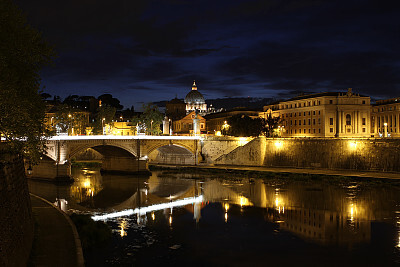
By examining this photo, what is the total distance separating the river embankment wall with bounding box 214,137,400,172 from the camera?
47.4 meters

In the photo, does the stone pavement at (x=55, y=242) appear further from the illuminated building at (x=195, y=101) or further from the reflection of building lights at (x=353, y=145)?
the illuminated building at (x=195, y=101)

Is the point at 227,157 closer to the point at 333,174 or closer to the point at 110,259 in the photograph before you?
the point at 333,174

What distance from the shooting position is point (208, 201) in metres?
34.1

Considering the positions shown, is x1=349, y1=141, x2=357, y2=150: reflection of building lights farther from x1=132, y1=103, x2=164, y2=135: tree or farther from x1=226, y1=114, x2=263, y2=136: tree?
x1=132, y1=103, x2=164, y2=135: tree

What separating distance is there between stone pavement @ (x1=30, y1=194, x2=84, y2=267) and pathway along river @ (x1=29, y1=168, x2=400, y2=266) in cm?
141

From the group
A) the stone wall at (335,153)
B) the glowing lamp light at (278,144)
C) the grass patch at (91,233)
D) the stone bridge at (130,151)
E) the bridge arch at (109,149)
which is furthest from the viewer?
the glowing lamp light at (278,144)

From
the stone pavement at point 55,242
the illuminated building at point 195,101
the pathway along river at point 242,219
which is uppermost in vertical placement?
the illuminated building at point 195,101

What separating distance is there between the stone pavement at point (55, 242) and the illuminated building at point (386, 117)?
7241cm

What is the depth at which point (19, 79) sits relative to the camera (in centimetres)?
1850

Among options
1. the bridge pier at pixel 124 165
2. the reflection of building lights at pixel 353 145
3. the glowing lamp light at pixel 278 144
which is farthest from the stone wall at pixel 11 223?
the glowing lamp light at pixel 278 144

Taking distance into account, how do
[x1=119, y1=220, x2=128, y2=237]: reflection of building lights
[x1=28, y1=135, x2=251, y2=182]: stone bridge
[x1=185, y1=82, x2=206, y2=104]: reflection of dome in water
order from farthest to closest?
[x1=185, y1=82, x2=206, y2=104]: reflection of dome in water → [x1=28, y1=135, x2=251, y2=182]: stone bridge → [x1=119, y1=220, x2=128, y2=237]: reflection of building lights

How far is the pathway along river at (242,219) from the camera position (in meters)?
18.9

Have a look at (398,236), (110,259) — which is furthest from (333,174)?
(110,259)

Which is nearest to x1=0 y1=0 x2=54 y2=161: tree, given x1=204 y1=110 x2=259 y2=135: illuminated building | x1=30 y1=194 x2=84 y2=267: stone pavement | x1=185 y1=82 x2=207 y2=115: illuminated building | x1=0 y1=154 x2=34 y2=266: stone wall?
x1=0 y1=154 x2=34 y2=266: stone wall
